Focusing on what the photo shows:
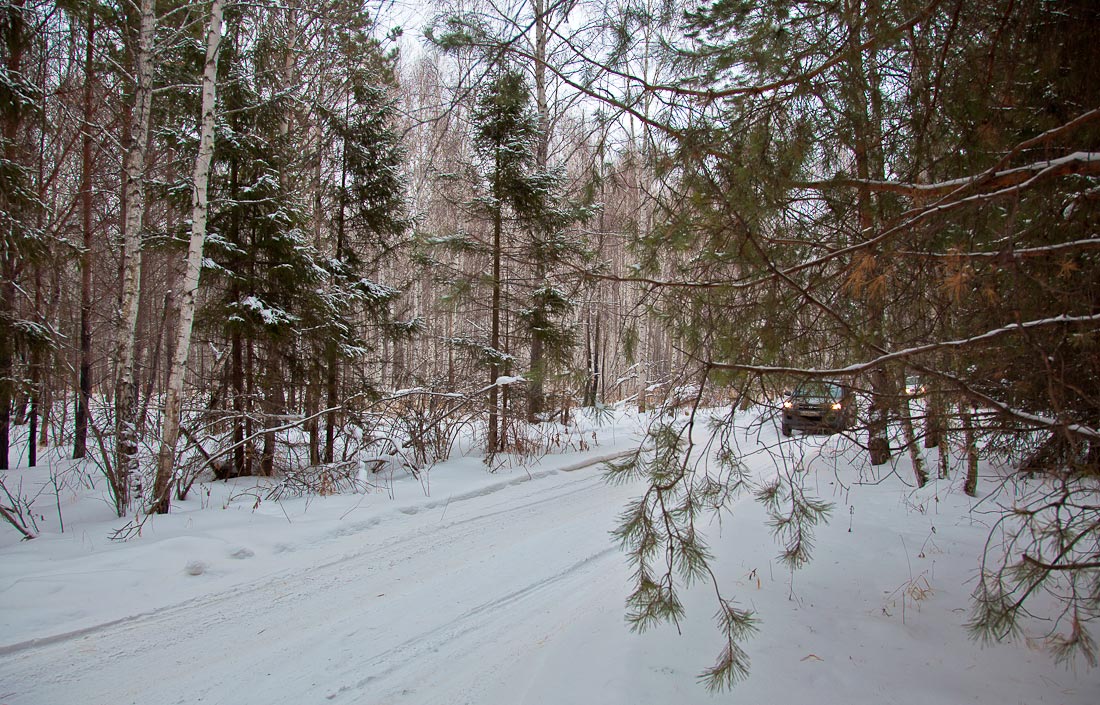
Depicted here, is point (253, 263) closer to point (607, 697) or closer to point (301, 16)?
point (301, 16)

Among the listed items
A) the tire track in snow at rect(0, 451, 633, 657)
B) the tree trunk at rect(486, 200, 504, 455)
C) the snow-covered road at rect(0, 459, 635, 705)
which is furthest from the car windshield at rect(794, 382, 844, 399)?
the tree trunk at rect(486, 200, 504, 455)

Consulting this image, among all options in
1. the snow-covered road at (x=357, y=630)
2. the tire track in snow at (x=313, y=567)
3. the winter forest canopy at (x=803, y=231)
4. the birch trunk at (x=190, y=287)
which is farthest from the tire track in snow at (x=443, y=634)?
the birch trunk at (x=190, y=287)

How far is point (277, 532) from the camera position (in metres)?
4.84

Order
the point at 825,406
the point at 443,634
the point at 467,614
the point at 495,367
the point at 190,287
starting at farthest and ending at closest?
the point at 495,367 → the point at 190,287 → the point at 467,614 → the point at 443,634 → the point at 825,406

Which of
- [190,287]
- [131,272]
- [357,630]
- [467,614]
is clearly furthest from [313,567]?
[131,272]

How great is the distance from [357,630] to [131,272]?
4.74 m

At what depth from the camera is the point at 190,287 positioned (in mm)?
5234

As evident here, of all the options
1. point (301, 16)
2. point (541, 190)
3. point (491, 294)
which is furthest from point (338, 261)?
point (301, 16)

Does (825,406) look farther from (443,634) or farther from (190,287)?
(190,287)

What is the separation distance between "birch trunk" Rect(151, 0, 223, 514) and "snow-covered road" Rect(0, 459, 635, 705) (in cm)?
181

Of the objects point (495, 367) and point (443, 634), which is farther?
point (495, 367)

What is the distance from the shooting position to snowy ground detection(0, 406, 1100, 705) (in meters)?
2.60

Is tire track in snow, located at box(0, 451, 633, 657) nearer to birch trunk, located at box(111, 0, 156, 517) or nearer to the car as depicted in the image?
the car

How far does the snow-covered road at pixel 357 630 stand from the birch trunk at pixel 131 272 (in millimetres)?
2243
